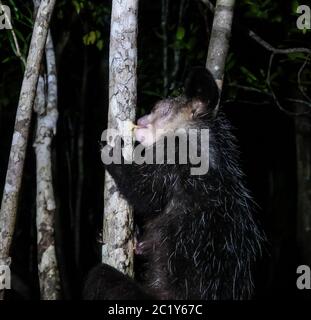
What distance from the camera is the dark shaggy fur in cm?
410

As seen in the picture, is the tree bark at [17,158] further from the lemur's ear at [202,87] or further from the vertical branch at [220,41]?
the vertical branch at [220,41]

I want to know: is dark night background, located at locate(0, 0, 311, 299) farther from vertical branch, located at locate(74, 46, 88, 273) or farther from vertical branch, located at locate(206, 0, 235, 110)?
vertical branch, located at locate(206, 0, 235, 110)

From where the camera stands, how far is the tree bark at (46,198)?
5168mm

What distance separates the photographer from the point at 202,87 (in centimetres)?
434

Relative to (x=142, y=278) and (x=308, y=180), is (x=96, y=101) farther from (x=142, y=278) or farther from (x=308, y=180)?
(x=142, y=278)

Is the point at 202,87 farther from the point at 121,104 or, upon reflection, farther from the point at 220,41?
the point at 121,104

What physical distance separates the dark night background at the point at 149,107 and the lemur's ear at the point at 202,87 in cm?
150

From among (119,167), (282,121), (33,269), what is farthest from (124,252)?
(282,121)

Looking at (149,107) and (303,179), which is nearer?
(149,107)

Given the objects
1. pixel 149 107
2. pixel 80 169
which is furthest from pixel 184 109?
pixel 80 169

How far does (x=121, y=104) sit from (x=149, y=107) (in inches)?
113

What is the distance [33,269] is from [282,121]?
5345mm

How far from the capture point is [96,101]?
10.5 metres

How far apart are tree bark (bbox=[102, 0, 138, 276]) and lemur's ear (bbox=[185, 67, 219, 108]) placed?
21.4 inches
